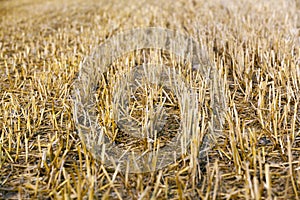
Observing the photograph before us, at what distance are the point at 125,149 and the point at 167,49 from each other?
1653mm

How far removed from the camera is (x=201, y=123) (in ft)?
6.04

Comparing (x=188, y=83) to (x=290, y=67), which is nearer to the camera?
(x=188, y=83)

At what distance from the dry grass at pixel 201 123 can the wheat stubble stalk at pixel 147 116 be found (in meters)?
→ 0.05

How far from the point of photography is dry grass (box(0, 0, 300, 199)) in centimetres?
137

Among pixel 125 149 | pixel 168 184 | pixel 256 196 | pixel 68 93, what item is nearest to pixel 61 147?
pixel 125 149

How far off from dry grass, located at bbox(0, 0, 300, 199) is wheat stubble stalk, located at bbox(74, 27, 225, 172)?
47mm

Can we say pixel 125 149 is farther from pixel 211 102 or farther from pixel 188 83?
pixel 188 83

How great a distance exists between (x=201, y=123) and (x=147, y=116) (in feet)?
0.91

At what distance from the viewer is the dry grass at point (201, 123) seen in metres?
1.37

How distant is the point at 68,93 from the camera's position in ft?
7.38

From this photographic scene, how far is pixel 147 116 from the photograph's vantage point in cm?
176

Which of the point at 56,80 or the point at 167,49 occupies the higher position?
the point at 167,49

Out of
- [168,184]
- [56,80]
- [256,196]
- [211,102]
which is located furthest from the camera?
[56,80]

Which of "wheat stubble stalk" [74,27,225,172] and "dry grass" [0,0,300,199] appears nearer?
"dry grass" [0,0,300,199]
